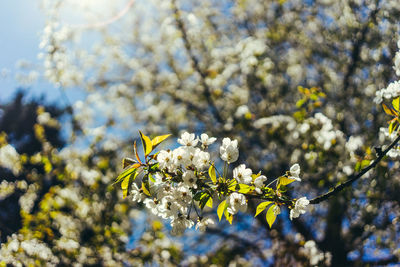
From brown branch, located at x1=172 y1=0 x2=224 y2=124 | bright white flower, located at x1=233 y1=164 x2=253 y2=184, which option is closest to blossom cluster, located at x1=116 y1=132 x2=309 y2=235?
bright white flower, located at x1=233 y1=164 x2=253 y2=184

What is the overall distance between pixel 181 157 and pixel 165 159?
0.07 m

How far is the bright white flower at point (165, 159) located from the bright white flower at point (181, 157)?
3 centimetres

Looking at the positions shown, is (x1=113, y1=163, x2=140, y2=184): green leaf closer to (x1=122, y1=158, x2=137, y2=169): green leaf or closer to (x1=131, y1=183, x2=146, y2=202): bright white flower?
(x1=122, y1=158, x2=137, y2=169): green leaf

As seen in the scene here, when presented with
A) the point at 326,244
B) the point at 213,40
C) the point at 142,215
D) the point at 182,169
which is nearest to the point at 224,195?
the point at 182,169

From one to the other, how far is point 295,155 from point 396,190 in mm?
1313

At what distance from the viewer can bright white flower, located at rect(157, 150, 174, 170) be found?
4.07ft

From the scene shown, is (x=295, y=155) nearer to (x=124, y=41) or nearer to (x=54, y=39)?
(x=54, y=39)

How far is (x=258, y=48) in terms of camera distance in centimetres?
421

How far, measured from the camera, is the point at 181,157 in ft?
4.03

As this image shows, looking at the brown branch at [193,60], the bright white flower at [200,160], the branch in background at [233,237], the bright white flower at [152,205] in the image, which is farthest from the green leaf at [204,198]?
the branch in background at [233,237]

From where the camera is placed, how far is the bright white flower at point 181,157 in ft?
4.01

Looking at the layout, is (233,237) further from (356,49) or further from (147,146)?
(147,146)

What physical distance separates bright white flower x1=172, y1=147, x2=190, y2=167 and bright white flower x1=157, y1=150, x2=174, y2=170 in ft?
0.09

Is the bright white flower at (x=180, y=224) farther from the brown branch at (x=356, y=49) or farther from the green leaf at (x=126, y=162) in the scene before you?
the brown branch at (x=356, y=49)
